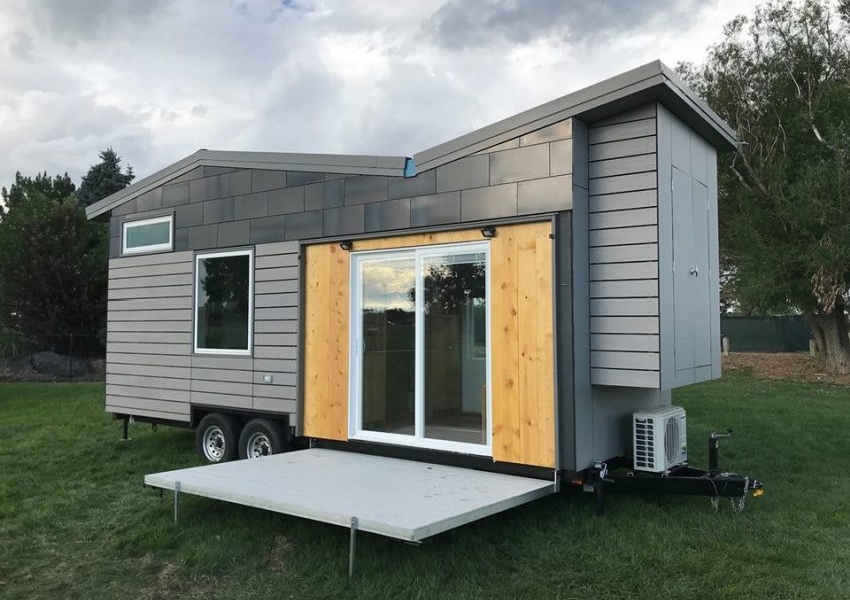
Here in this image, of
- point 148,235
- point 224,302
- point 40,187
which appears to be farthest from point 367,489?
point 40,187

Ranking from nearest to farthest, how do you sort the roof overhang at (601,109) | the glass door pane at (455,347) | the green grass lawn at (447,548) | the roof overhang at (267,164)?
1. the green grass lawn at (447,548)
2. the roof overhang at (601,109)
3. the glass door pane at (455,347)
4. the roof overhang at (267,164)

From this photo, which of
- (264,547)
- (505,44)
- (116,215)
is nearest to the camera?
(264,547)

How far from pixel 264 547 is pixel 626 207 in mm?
3045

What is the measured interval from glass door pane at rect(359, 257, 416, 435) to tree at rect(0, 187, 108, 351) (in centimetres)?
1332

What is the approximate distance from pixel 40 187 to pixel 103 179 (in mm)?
1951

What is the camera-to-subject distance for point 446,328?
16.6 ft

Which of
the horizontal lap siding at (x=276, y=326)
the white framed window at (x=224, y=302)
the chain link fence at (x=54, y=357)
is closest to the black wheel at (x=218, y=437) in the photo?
the horizontal lap siding at (x=276, y=326)

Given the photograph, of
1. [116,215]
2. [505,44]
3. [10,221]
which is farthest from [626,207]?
[10,221]

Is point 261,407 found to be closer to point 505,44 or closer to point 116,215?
point 116,215

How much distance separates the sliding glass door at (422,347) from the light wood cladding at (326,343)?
10cm

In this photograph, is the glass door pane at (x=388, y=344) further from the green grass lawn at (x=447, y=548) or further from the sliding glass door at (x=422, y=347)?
the green grass lawn at (x=447, y=548)

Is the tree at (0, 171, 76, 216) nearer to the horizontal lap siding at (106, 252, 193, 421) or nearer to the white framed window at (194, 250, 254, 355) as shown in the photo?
the horizontal lap siding at (106, 252, 193, 421)

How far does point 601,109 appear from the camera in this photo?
14.3 ft

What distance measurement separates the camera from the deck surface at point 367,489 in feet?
11.8
